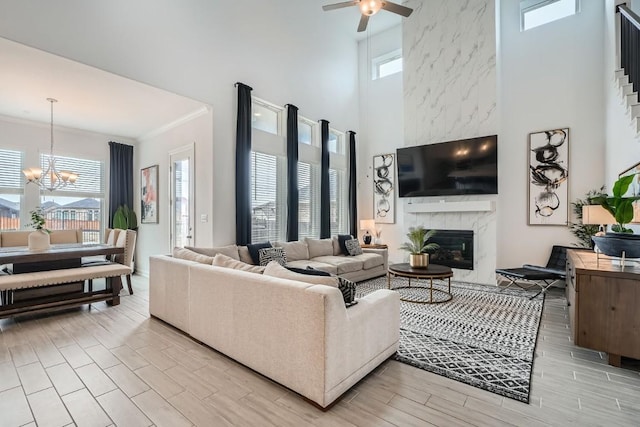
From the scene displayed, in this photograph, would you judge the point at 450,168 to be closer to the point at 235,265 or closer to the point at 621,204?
the point at 621,204

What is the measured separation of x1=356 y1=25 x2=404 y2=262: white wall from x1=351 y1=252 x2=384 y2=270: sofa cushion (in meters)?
1.16

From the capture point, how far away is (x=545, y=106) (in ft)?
18.1

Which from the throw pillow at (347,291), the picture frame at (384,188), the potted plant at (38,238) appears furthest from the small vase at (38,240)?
the picture frame at (384,188)

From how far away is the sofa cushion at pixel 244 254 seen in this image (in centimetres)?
470

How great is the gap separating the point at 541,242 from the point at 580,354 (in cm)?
337

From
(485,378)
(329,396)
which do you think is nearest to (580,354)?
(485,378)

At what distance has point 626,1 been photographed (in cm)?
A: 404

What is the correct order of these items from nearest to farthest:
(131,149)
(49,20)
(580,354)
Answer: (580,354), (49,20), (131,149)

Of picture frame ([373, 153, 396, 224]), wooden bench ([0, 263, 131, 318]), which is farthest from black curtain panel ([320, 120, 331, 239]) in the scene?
wooden bench ([0, 263, 131, 318])

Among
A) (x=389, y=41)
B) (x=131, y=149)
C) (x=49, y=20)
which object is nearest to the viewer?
(x=49, y=20)

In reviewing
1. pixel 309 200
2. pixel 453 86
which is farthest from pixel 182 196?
pixel 453 86

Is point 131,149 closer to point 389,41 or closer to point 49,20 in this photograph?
point 49,20

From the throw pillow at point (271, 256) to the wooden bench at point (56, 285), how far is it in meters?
1.99

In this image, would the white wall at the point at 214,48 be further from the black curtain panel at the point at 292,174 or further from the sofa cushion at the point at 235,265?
the sofa cushion at the point at 235,265
